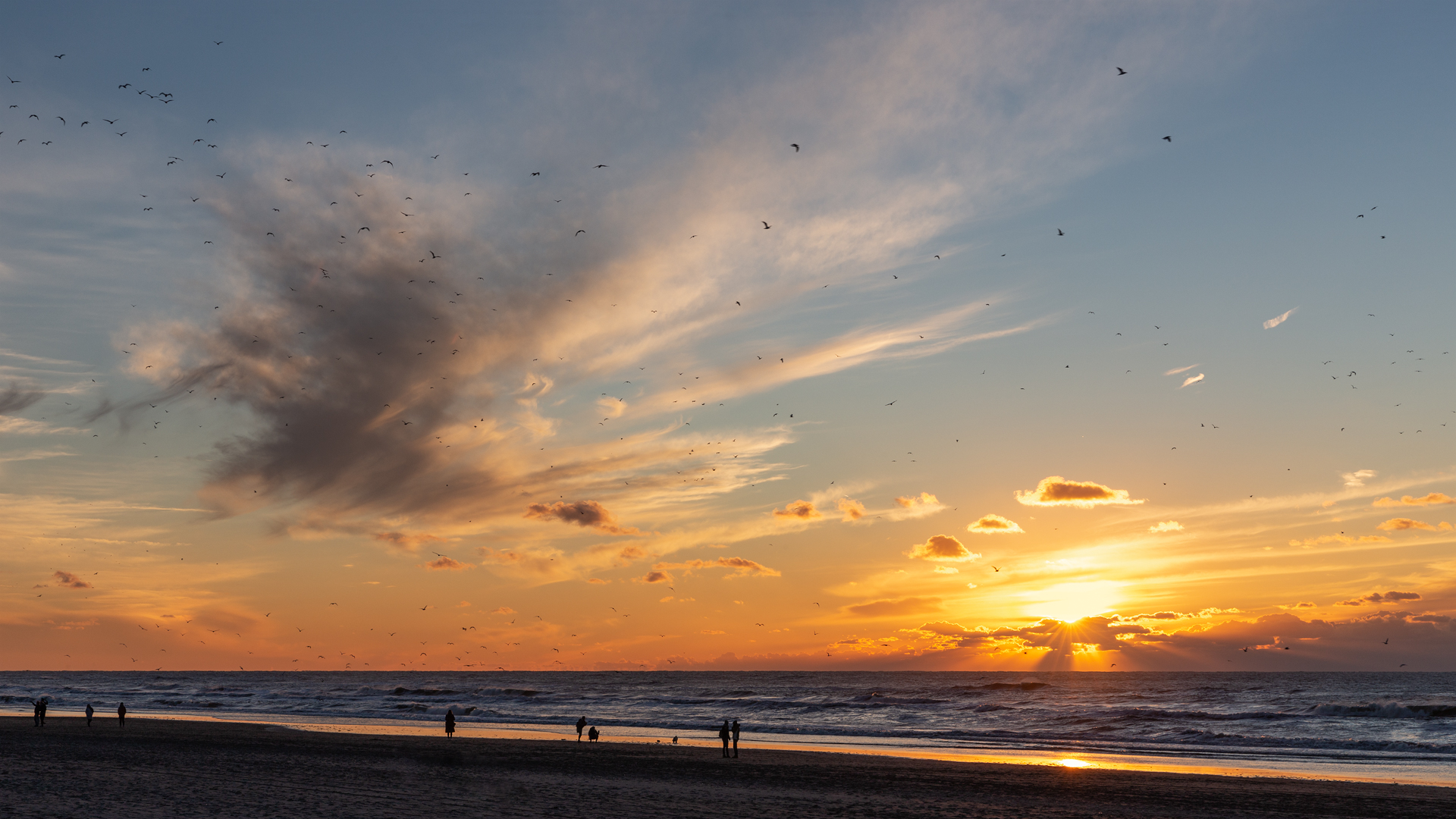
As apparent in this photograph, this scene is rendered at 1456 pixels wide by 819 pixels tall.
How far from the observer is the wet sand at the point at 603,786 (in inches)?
1014

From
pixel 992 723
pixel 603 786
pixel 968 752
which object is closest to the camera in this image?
pixel 603 786

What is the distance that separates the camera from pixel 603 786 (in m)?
31.6

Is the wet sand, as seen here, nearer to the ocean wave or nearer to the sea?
the sea

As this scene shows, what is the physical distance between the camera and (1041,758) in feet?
152

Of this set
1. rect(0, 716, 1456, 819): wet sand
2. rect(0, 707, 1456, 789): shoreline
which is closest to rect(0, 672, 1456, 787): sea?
rect(0, 707, 1456, 789): shoreline

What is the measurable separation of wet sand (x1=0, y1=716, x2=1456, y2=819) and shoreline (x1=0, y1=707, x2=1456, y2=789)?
3330 mm

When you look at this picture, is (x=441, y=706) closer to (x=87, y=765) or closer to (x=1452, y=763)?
(x=87, y=765)

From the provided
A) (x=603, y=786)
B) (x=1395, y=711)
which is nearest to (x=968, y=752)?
(x=603, y=786)

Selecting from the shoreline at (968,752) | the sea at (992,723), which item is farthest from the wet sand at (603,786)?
the sea at (992,723)

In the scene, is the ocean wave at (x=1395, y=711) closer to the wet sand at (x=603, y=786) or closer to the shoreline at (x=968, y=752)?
the shoreline at (x=968, y=752)

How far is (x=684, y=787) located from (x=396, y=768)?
12.6 m

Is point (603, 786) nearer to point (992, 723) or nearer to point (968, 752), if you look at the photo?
point (968, 752)

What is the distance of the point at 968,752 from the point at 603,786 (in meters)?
26.8

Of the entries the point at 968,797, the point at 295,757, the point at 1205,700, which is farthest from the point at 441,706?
the point at 1205,700
